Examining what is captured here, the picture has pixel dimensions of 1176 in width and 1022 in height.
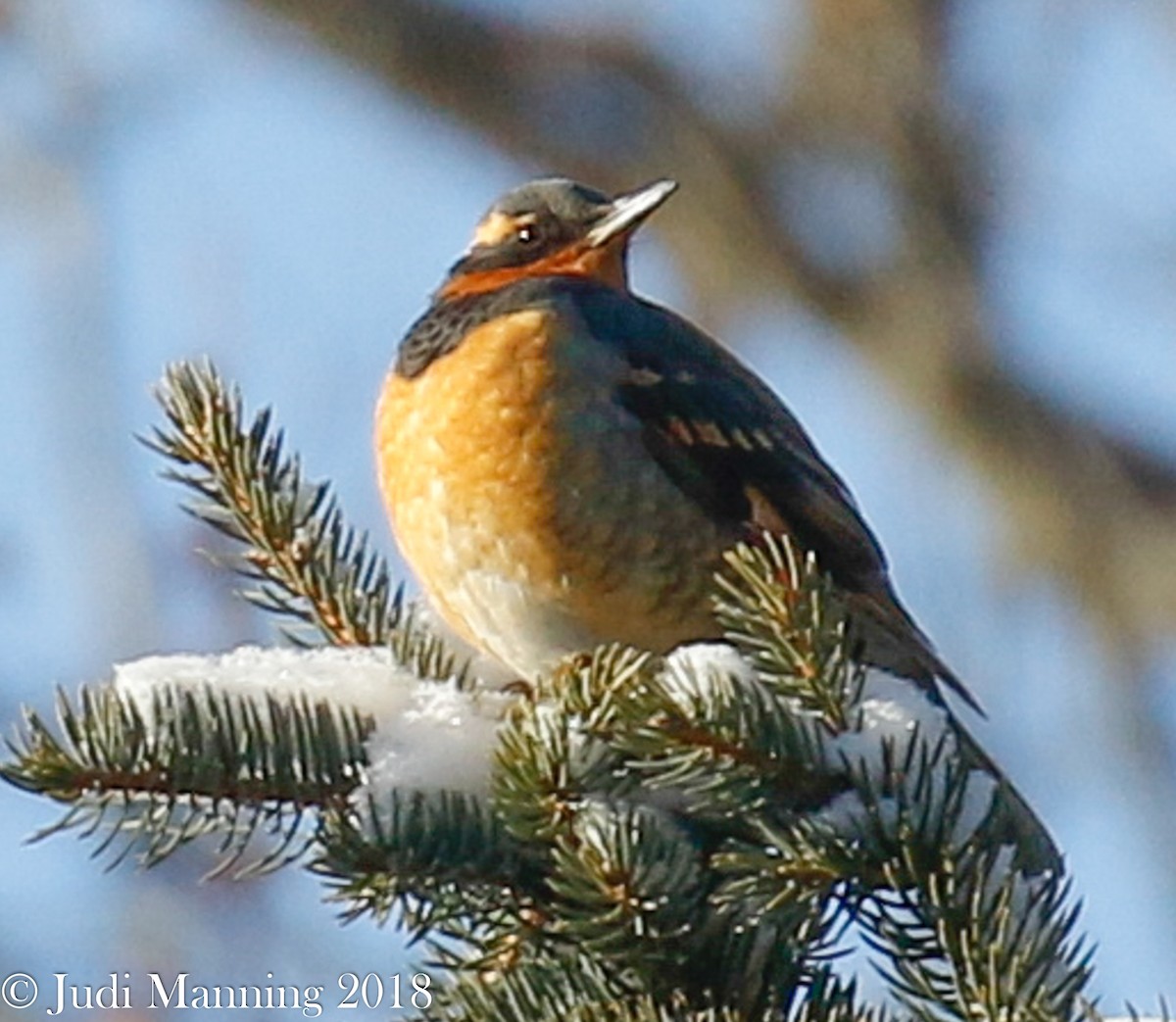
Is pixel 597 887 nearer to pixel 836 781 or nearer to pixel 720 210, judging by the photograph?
pixel 836 781

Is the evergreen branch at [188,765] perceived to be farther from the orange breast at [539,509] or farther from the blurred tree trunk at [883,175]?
the blurred tree trunk at [883,175]

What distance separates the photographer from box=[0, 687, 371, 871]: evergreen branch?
2.65 m

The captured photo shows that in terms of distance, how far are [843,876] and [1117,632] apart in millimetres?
4736

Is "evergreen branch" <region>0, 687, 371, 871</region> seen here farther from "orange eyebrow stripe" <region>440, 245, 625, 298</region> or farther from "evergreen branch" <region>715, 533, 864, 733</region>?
"orange eyebrow stripe" <region>440, 245, 625, 298</region>

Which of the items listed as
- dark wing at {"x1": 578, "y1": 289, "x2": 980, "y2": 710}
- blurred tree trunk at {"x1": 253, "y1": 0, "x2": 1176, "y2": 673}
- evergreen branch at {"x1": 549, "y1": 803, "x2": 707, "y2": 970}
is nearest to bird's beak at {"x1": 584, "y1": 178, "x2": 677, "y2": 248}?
dark wing at {"x1": 578, "y1": 289, "x2": 980, "y2": 710}

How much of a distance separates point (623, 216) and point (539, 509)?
2.52 ft

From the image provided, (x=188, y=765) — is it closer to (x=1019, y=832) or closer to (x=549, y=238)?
(x=1019, y=832)

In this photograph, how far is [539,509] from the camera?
3.86 metres

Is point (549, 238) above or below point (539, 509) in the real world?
above

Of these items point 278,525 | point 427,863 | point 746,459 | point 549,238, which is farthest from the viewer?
point 549,238

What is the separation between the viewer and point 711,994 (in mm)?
2654

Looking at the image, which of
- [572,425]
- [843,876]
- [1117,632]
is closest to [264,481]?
[572,425]

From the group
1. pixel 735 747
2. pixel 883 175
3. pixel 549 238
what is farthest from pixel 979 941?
pixel 883 175

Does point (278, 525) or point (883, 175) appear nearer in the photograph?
point (278, 525)
